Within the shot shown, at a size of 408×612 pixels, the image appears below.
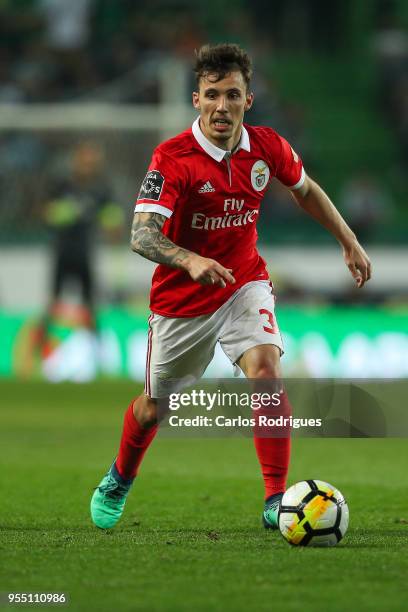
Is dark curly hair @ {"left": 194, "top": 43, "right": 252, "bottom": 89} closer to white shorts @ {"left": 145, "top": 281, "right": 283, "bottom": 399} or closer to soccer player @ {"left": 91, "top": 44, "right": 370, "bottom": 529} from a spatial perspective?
soccer player @ {"left": 91, "top": 44, "right": 370, "bottom": 529}

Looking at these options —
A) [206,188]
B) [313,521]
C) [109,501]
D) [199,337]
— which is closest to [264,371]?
[199,337]

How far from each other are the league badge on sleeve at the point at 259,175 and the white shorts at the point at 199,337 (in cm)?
47

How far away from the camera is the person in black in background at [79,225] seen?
15430 mm

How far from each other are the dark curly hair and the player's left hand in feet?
3.30

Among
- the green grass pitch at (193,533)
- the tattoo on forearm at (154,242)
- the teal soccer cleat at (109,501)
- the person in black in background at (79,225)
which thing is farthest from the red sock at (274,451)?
the person in black in background at (79,225)

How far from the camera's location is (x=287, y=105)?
2208cm

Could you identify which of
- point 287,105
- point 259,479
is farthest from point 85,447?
point 287,105

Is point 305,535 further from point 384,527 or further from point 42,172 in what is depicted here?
point 42,172

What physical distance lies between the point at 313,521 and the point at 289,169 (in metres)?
1.78

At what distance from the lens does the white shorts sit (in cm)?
606

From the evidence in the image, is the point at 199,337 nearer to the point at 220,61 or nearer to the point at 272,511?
the point at 272,511

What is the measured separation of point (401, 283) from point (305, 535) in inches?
567

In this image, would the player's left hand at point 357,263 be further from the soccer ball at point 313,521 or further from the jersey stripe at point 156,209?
the soccer ball at point 313,521

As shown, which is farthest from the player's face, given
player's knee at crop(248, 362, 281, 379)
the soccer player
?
player's knee at crop(248, 362, 281, 379)
